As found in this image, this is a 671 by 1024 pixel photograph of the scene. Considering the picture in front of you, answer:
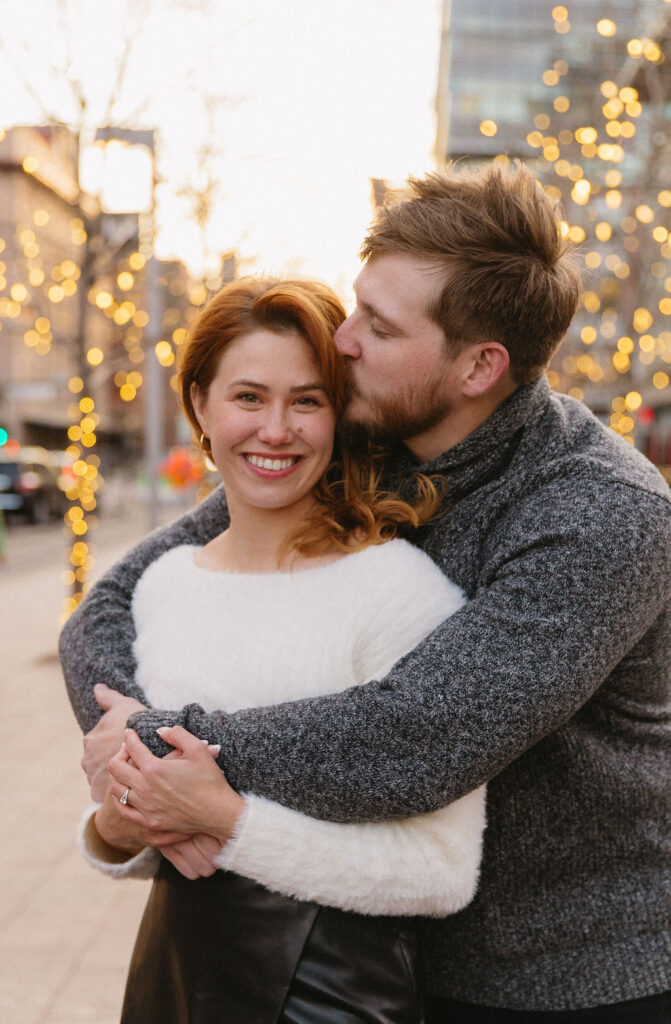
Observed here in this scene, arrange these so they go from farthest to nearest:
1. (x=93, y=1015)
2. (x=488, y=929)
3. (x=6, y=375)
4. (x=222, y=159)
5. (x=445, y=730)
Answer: (x=6, y=375) → (x=222, y=159) → (x=93, y=1015) → (x=488, y=929) → (x=445, y=730)

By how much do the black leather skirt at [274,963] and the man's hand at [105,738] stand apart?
0.97 feet

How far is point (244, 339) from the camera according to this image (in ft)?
6.37

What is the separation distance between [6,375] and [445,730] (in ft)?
149

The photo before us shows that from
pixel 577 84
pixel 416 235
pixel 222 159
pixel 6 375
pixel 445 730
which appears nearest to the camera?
pixel 445 730

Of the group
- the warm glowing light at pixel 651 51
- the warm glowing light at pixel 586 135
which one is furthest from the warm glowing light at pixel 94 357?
the warm glowing light at pixel 651 51

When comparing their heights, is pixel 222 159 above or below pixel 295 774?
above

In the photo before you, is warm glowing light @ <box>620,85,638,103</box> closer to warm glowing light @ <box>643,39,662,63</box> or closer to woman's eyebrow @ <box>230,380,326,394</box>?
warm glowing light @ <box>643,39,662,63</box>

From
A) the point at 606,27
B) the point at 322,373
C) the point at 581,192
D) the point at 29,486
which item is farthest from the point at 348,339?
the point at 29,486

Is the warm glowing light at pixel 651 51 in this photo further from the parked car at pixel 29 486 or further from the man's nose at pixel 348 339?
the parked car at pixel 29 486

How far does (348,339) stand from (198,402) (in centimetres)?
37

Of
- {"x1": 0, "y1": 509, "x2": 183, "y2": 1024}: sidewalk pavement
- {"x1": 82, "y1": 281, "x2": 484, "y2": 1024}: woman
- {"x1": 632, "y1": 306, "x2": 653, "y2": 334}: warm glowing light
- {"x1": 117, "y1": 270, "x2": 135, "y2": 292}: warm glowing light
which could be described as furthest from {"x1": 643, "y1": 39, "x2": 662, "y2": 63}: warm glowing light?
{"x1": 82, "y1": 281, "x2": 484, "y2": 1024}: woman

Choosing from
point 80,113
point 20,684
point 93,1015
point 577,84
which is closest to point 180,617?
point 93,1015

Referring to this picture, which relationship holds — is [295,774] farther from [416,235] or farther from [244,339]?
[416,235]

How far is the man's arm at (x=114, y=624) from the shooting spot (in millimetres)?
1919
